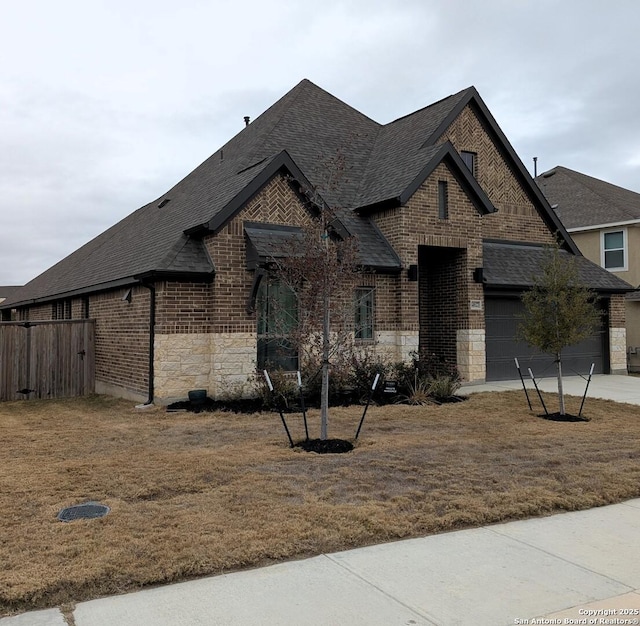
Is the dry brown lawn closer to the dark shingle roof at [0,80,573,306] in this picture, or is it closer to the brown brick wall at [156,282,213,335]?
the brown brick wall at [156,282,213,335]

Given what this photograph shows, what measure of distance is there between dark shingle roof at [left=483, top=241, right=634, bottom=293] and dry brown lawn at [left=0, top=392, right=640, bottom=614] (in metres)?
6.45

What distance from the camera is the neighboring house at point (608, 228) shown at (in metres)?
23.5

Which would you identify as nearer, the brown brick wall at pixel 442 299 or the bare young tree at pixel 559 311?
the bare young tree at pixel 559 311

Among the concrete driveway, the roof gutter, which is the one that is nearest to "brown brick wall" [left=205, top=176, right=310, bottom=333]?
the roof gutter

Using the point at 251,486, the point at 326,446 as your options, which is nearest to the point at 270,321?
the point at 326,446

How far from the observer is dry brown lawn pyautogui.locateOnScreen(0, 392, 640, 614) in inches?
173

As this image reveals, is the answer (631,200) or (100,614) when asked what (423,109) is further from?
(100,614)

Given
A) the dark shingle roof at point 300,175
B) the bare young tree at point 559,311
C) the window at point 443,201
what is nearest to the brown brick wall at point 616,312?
the dark shingle roof at point 300,175

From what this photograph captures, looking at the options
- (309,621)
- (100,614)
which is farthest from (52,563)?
(309,621)

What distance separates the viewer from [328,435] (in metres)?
9.21

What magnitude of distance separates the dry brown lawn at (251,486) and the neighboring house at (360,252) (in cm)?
259

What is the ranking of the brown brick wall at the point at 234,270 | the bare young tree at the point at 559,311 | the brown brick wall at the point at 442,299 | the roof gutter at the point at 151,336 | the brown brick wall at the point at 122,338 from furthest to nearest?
1. the brown brick wall at the point at 442,299
2. the brown brick wall at the point at 122,338
3. the brown brick wall at the point at 234,270
4. the roof gutter at the point at 151,336
5. the bare young tree at the point at 559,311

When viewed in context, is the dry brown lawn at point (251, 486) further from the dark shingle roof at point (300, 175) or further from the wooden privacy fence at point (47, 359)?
the dark shingle roof at point (300, 175)

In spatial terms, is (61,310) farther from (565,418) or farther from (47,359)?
(565,418)
